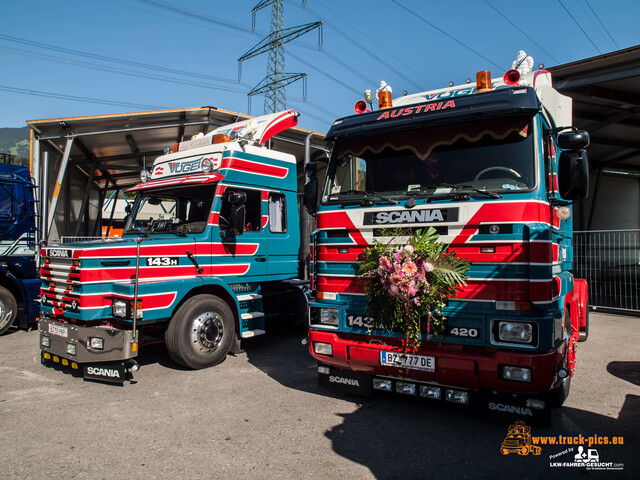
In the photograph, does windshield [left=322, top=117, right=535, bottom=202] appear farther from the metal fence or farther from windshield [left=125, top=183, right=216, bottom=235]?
the metal fence

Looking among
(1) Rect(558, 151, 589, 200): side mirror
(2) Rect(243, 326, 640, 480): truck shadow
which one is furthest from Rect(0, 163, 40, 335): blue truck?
(1) Rect(558, 151, 589, 200): side mirror

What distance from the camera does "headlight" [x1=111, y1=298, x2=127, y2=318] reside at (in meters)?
5.08

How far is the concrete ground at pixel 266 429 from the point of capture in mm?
3320

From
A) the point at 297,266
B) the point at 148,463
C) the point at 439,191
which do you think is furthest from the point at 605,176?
the point at 148,463

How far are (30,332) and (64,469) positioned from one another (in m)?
6.12

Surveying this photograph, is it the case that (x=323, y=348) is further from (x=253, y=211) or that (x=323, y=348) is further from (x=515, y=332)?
(x=253, y=211)

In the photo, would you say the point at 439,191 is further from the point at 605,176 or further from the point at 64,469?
the point at 605,176

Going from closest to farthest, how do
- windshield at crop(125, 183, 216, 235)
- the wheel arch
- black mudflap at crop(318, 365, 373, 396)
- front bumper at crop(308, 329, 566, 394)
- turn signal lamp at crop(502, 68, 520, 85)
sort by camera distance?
front bumper at crop(308, 329, 566, 394), turn signal lamp at crop(502, 68, 520, 85), black mudflap at crop(318, 365, 373, 396), the wheel arch, windshield at crop(125, 183, 216, 235)

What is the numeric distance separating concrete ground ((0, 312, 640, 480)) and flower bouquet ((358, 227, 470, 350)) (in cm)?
94

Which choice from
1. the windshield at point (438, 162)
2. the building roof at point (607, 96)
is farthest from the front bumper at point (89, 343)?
the building roof at point (607, 96)

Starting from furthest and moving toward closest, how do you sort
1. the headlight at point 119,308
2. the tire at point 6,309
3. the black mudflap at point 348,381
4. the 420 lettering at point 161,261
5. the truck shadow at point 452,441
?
the tire at point 6,309
the 420 lettering at point 161,261
the headlight at point 119,308
the black mudflap at point 348,381
the truck shadow at point 452,441

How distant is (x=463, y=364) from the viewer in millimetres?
3713

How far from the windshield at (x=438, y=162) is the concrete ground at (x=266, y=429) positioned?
215 centimetres

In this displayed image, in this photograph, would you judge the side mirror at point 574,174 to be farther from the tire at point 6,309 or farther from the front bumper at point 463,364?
the tire at point 6,309
